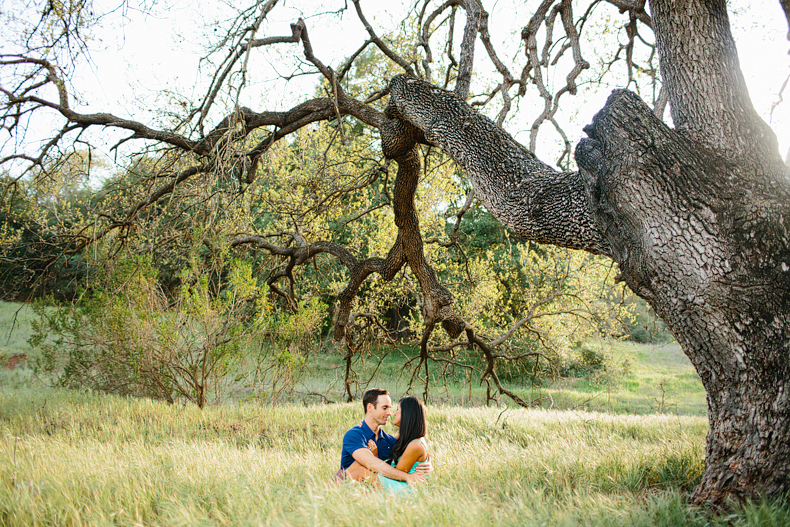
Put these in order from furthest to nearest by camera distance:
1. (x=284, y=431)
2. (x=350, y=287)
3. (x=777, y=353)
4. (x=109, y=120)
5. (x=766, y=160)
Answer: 1. (x=350, y=287)
2. (x=284, y=431)
3. (x=109, y=120)
4. (x=766, y=160)
5. (x=777, y=353)

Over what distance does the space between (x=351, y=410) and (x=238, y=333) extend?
Answer: 2332 millimetres

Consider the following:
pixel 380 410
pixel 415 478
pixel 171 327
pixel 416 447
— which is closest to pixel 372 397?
pixel 380 410

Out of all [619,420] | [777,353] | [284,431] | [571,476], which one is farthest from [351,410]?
[777,353]

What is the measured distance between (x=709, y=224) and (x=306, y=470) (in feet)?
10.7

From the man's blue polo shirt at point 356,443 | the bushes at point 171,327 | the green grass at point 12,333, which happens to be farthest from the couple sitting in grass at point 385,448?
the green grass at point 12,333

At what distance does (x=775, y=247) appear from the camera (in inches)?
107

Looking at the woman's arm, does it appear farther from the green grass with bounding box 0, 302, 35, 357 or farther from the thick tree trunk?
the green grass with bounding box 0, 302, 35, 357

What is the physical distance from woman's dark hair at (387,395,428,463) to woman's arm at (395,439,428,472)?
0.29ft

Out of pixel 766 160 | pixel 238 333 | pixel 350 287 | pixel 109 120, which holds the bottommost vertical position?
pixel 238 333

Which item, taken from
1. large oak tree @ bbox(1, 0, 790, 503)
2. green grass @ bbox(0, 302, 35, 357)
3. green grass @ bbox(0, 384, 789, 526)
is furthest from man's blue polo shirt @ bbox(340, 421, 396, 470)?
green grass @ bbox(0, 302, 35, 357)

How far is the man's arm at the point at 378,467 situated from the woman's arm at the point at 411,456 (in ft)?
0.45

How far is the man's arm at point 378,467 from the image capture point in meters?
3.71

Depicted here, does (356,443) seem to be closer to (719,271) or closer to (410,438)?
(410,438)

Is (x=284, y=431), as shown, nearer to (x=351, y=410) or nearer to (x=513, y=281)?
(x=351, y=410)
